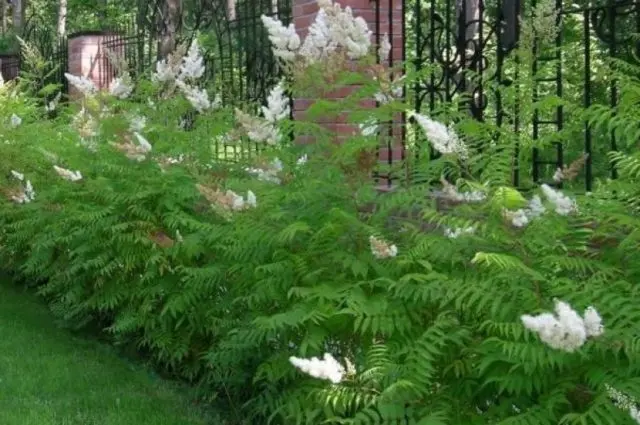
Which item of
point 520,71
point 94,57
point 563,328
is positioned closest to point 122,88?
point 520,71

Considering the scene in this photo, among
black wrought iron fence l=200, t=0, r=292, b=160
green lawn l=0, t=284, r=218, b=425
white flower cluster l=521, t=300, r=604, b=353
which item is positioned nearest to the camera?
white flower cluster l=521, t=300, r=604, b=353

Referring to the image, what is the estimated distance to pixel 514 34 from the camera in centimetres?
526

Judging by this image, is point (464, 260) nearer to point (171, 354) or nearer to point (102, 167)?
point (171, 354)

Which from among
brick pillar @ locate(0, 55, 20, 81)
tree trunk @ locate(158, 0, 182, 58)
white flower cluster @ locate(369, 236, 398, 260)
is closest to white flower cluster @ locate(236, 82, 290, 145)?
white flower cluster @ locate(369, 236, 398, 260)

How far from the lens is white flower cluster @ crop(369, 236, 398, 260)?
3.69m

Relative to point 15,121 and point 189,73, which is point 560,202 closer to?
point 189,73

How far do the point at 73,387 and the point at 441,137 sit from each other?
3523 millimetres

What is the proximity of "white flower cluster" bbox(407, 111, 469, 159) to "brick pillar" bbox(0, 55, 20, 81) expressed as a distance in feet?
46.8

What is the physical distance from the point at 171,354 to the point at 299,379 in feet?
5.98

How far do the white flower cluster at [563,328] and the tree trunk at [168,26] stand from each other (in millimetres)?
7450

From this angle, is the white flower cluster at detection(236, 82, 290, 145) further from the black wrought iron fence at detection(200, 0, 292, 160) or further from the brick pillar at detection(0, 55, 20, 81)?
the brick pillar at detection(0, 55, 20, 81)

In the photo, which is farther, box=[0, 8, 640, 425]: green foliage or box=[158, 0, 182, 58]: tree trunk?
box=[158, 0, 182, 58]: tree trunk

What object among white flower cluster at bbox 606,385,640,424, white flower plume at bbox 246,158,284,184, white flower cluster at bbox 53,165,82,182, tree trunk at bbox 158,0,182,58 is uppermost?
tree trunk at bbox 158,0,182,58

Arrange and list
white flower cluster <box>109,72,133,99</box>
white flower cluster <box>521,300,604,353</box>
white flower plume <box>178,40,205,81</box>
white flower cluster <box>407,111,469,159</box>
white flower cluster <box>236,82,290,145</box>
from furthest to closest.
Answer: white flower cluster <box>109,72,133,99</box> < white flower plume <box>178,40,205,81</box> < white flower cluster <box>236,82,290,145</box> < white flower cluster <box>407,111,469,159</box> < white flower cluster <box>521,300,604,353</box>
